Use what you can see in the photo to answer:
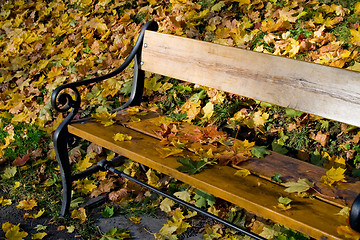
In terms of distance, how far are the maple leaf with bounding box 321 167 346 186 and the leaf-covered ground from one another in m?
0.48

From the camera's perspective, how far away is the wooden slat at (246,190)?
157cm

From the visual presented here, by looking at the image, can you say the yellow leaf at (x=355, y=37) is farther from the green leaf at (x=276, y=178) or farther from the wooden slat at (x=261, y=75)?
the green leaf at (x=276, y=178)

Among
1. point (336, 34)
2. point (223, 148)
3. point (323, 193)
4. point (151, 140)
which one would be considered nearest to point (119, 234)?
point (151, 140)

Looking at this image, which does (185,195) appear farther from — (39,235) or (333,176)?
(333,176)

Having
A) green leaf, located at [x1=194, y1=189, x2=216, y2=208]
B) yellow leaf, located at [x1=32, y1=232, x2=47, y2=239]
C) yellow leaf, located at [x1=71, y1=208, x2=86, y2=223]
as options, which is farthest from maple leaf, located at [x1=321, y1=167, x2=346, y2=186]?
yellow leaf, located at [x1=32, y1=232, x2=47, y2=239]

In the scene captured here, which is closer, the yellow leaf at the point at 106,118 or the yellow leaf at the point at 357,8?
the yellow leaf at the point at 106,118

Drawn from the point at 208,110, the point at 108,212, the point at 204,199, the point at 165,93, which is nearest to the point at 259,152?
the point at 204,199

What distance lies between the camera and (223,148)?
223 centimetres

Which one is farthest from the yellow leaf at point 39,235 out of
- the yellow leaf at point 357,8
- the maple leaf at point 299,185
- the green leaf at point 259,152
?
the yellow leaf at point 357,8

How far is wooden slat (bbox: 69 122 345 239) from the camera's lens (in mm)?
1571

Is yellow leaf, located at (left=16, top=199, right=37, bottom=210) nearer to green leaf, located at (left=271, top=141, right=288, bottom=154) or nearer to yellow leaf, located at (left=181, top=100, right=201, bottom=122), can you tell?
yellow leaf, located at (left=181, top=100, right=201, bottom=122)

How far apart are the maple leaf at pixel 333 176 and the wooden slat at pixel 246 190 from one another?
0.49 feet

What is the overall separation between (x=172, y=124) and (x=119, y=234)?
736mm

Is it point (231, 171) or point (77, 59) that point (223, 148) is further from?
point (77, 59)
